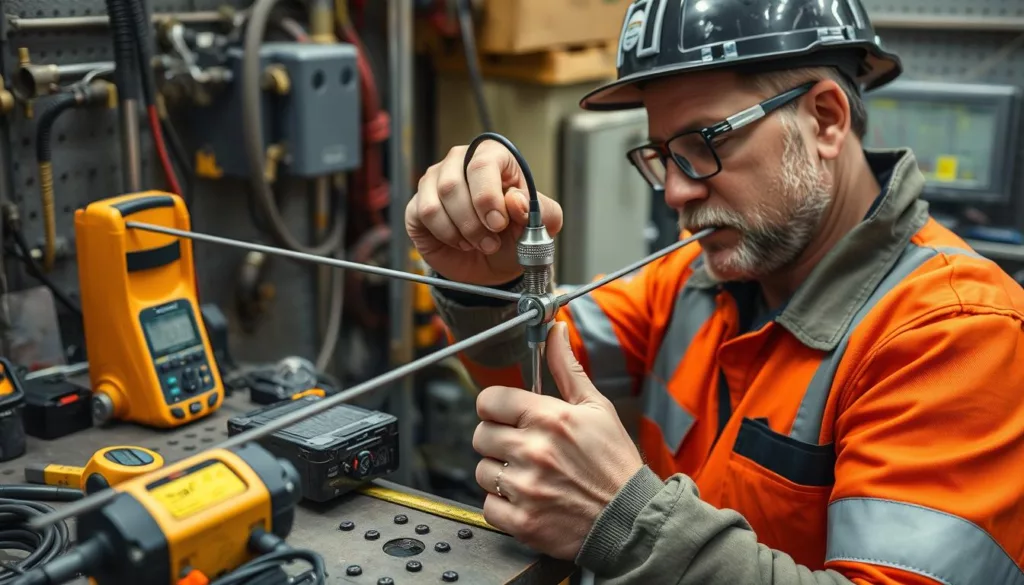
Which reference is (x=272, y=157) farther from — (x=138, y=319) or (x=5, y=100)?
(x=138, y=319)

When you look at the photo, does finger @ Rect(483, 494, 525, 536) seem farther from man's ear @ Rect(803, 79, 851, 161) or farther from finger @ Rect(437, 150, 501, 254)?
man's ear @ Rect(803, 79, 851, 161)

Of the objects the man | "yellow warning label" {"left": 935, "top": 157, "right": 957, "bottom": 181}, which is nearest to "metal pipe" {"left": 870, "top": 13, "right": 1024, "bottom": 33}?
"yellow warning label" {"left": 935, "top": 157, "right": 957, "bottom": 181}

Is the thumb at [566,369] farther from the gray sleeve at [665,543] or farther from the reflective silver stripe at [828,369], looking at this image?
the reflective silver stripe at [828,369]

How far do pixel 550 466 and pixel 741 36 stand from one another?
645 mm


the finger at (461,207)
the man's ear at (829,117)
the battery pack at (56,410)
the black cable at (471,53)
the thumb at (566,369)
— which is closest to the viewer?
the thumb at (566,369)

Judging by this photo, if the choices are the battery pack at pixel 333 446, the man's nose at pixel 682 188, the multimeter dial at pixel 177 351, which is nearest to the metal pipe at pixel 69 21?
the multimeter dial at pixel 177 351

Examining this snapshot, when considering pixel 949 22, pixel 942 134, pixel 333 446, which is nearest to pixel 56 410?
pixel 333 446

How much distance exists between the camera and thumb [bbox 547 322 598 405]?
3.34ft

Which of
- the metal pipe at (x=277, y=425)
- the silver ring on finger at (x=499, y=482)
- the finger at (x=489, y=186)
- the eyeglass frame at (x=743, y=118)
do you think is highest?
the eyeglass frame at (x=743, y=118)

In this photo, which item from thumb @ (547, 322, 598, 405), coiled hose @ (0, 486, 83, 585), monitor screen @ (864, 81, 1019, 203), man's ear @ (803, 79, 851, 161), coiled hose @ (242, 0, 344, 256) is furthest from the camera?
monitor screen @ (864, 81, 1019, 203)

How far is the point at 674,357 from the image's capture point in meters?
1.52

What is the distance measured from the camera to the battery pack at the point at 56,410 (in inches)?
49.0

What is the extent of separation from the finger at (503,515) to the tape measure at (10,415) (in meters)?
0.60

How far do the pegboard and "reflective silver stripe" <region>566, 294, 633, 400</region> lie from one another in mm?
785
